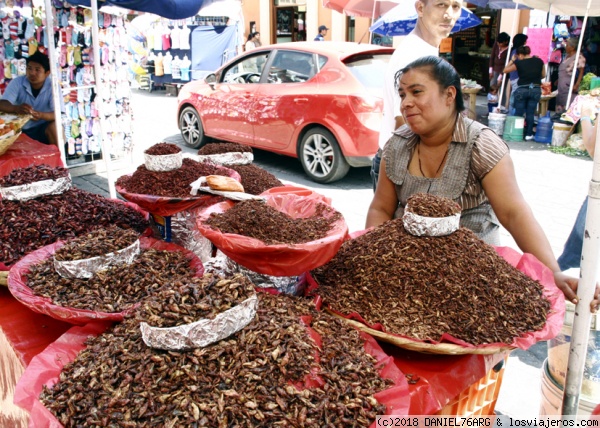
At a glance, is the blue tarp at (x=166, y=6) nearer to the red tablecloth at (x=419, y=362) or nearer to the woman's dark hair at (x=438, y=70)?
the woman's dark hair at (x=438, y=70)

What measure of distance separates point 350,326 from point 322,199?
66 centimetres

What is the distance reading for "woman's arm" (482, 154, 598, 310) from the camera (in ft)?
6.37

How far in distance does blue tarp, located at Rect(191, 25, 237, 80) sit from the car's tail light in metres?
10.5

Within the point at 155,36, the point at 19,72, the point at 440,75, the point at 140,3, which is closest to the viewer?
the point at 440,75

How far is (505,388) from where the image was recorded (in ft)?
8.93

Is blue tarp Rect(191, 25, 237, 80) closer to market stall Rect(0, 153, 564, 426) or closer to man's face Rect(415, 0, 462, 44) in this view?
man's face Rect(415, 0, 462, 44)

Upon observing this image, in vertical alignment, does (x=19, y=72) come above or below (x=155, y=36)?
below

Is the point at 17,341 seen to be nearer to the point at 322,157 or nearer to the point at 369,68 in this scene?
the point at 322,157

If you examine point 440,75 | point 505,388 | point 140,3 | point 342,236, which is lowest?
point 505,388

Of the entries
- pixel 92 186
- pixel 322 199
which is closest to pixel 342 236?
pixel 322 199

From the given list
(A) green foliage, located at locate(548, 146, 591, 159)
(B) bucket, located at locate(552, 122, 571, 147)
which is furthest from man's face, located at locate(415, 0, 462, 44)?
(B) bucket, located at locate(552, 122, 571, 147)

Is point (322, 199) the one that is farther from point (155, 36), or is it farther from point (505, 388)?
point (155, 36)

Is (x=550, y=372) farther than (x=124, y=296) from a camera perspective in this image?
Yes

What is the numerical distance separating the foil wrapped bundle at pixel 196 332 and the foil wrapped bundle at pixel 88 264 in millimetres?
541
